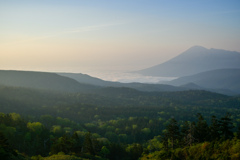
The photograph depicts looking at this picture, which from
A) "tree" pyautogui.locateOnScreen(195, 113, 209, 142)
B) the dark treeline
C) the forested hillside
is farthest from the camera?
"tree" pyautogui.locateOnScreen(195, 113, 209, 142)

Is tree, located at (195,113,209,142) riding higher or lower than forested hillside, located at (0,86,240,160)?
higher

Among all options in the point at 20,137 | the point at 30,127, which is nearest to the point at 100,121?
the point at 30,127

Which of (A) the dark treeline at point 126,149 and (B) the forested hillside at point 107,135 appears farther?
(B) the forested hillside at point 107,135

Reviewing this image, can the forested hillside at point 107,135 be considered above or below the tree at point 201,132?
below

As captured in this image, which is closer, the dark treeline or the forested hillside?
the dark treeline

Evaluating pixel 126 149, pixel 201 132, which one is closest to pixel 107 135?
pixel 126 149

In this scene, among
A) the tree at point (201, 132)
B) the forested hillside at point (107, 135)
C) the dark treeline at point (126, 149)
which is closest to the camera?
the dark treeline at point (126, 149)

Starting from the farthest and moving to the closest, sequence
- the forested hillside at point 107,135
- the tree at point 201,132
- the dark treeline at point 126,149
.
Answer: the tree at point 201,132 → the forested hillside at point 107,135 → the dark treeline at point 126,149

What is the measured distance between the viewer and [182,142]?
177 feet

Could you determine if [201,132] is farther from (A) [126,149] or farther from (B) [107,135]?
(B) [107,135]

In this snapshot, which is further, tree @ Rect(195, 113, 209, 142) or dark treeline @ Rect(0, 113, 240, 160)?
tree @ Rect(195, 113, 209, 142)

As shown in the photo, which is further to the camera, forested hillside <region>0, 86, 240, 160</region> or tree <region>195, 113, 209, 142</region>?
tree <region>195, 113, 209, 142</region>

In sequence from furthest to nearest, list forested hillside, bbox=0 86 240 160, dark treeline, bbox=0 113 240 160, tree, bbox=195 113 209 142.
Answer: tree, bbox=195 113 209 142
forested hillside, bbox=0 86 240 160
dark treeline, bbox=0 113 240 160

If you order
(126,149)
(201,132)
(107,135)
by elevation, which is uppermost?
(201,132)
